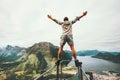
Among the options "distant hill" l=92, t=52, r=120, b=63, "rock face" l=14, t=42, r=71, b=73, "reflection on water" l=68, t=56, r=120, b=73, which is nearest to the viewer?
"rock face" l=14, t=42, r=71, b=73

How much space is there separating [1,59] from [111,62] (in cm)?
2598

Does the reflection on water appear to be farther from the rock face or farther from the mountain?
the mountain

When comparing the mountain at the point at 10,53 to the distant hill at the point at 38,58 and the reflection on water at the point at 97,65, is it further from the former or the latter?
the reflection on water at the point at 97,65

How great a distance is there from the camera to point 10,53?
141 feet

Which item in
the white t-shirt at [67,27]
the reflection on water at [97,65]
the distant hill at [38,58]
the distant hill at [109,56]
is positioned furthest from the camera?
the distant hill at [109,56]

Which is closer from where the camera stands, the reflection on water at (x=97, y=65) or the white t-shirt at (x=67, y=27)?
the white t-shirt at (x=67, y=27)

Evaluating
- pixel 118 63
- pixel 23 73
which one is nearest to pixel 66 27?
pixel 23 73

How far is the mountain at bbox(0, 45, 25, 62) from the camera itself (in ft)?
134

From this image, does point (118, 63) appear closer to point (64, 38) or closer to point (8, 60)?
point (8, 60)

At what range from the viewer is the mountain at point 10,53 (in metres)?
40.9

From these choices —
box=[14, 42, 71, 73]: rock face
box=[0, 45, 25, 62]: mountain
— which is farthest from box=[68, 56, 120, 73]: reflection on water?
box=[0, 45, 25, 62]: mountain

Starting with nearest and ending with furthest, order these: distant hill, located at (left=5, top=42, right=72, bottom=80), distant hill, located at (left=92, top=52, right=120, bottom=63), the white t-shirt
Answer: the white t-shirt
distant hill, located at (left=5, top=42, right=72, bottom=80)
distant hill, located at (left=92, top=52, right=120, bottom=63)

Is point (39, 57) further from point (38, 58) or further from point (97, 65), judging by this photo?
point (97, 65)

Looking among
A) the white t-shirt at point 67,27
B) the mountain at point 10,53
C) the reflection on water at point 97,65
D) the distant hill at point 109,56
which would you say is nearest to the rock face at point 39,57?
the mountain at point 10,53
